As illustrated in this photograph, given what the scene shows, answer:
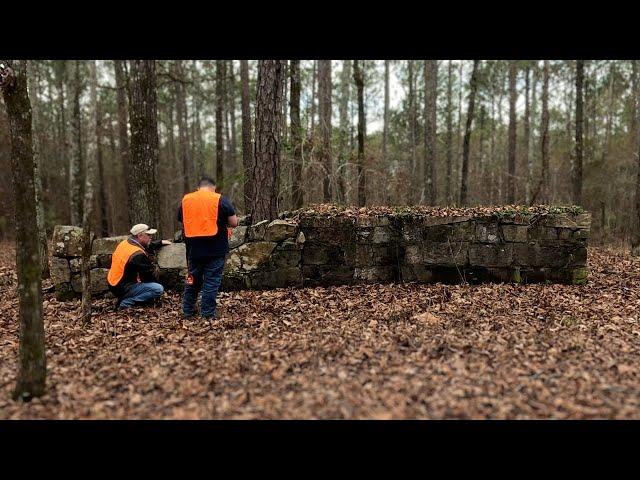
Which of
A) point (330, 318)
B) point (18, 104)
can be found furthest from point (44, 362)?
point (330, 318)

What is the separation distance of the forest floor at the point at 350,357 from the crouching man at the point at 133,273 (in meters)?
0.26

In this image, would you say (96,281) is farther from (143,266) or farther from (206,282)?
(206,282)

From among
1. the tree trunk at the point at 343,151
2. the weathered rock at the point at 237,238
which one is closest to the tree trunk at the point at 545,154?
the tree trunk at the point at 343,151

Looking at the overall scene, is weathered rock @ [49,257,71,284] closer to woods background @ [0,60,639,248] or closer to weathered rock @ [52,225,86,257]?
weathered rock @ [52,225,86,257]

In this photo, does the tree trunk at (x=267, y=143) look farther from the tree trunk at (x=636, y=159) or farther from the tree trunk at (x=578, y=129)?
the tree trunk at (x=578, y=129)

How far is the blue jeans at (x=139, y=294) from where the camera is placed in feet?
21.5

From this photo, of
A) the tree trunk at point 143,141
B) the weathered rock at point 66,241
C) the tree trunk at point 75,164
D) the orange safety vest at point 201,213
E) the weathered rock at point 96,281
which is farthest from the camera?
the tree trunk at point 75,164

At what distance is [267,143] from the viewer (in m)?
7.92

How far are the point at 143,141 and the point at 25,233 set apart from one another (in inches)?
186

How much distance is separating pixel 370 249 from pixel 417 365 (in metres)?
3.59

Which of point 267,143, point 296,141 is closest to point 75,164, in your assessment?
point 296,141

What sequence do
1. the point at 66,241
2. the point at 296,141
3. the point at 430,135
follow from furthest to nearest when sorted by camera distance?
the point at 430,135 < the point at 296,141 < the point at 66,241

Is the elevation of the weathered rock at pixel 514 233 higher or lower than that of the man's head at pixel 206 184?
lower
